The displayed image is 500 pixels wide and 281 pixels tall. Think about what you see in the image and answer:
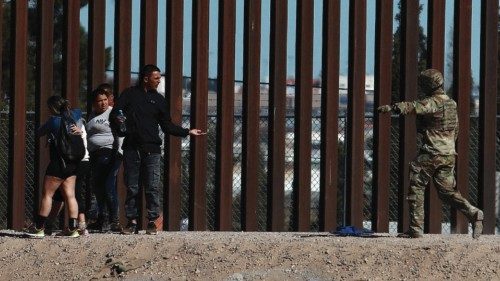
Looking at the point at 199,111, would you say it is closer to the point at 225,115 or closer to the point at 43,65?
the point at 225,115

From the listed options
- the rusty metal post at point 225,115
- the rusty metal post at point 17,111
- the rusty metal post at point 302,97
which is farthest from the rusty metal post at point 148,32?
the rusty metal post at point 302,97

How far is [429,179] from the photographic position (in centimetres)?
1112

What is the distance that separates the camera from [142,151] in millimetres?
11312

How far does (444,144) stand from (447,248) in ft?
3.60

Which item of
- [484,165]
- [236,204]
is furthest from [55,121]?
[236,204]

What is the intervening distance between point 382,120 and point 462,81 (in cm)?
83

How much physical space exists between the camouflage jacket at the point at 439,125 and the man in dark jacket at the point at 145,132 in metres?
1.80

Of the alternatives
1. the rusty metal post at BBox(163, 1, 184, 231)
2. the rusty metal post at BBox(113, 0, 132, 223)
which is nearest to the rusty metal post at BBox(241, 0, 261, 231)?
the rusty metal post at BBox(163, 1, 184, 231)

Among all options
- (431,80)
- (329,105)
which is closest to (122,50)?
(329,105)

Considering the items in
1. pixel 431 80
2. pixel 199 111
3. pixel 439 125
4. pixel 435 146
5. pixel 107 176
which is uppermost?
pixel 431 80

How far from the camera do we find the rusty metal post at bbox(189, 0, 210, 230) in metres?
12.7

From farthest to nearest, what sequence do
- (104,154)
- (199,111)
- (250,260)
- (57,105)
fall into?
(199,111) → (104,154) → (57,105) → (250,260)

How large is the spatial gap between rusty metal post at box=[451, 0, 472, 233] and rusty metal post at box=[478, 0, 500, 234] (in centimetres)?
13

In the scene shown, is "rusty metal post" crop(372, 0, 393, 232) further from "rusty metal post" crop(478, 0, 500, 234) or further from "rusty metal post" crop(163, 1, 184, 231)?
"rusty metal post" crop(163, 1, 184, 231)
